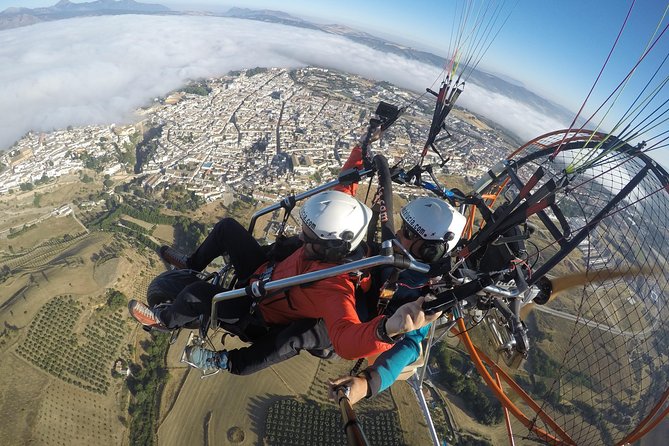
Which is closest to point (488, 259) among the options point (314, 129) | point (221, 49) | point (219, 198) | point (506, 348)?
point (506, 348)

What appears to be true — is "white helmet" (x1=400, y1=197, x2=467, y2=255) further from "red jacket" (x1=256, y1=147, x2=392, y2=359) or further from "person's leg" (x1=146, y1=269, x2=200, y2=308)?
"person's leg" (x1=146, y1=269, x2=200, y2=308)

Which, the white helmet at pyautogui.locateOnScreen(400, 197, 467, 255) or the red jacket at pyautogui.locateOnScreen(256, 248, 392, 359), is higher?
the white helmet at pyautogui.locateOnScreen(400, 197, 467, 255)

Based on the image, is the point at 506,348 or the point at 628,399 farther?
the point at 506,348

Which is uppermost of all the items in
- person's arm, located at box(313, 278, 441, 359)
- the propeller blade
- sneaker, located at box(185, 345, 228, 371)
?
the propeller blade

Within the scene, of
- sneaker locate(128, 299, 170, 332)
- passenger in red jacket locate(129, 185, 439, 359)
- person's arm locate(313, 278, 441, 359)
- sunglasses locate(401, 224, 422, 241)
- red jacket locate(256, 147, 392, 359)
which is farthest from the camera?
sneaker locate(128, 299, 170, 332)

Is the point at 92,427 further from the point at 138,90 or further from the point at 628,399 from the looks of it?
the point at 138,90

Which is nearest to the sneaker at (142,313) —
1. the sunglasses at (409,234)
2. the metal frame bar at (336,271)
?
the metal frame bar at (336,271)

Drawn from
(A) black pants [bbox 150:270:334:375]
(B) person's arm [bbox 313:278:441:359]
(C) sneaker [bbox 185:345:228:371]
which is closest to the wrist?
(B) person's arm [bbox 313:278:441:359]

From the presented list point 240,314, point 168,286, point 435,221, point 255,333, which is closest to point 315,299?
point 240,314
